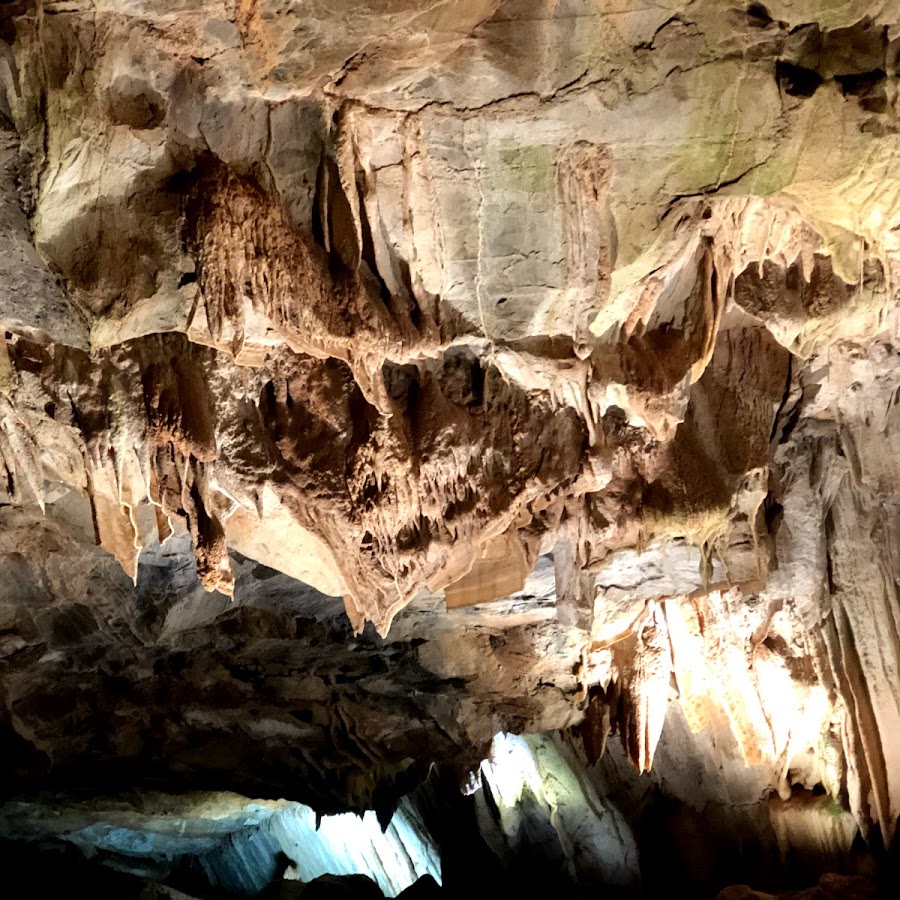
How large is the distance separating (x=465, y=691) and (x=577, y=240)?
507 centimetres

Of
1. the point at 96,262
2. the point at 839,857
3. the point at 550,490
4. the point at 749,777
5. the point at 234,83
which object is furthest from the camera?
the point at 749,777

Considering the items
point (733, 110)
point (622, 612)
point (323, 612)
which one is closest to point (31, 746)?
point (323, 612)

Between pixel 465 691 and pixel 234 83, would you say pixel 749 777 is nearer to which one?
pixel 465 691

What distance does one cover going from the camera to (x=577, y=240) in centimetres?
362

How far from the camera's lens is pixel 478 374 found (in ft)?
15.2

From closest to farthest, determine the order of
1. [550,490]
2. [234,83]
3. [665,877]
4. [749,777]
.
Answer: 1. [234,83]
2. [550,490]
3. [749,777]
4. [665,877]

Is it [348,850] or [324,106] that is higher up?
[324,106]

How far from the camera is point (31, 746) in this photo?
8383 millimetres

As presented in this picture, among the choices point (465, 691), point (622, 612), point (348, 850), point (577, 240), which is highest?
Result: point (577, 240)

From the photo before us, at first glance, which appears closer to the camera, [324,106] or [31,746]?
[324,106]

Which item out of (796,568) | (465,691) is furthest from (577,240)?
(465,691)

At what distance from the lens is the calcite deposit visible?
119 inches

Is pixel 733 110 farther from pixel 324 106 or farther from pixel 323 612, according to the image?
pixel 323 612

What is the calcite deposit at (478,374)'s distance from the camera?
3.03 m
